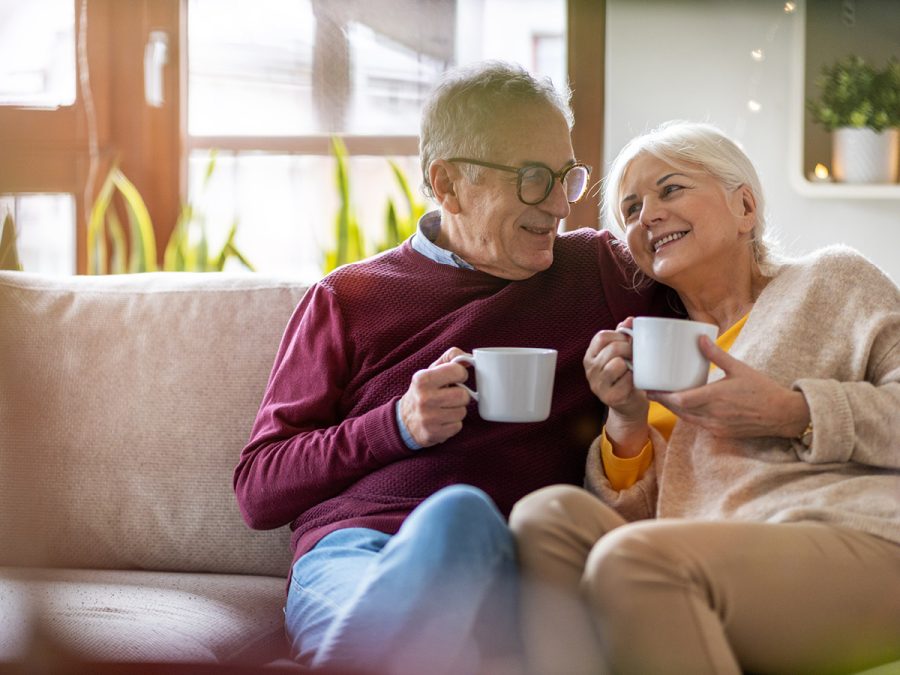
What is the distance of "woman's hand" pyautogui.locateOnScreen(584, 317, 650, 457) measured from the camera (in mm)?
1295

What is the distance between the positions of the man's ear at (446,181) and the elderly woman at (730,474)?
0.26 meters

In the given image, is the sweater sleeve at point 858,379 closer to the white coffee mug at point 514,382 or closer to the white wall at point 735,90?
the white coffee mug at point 514,382

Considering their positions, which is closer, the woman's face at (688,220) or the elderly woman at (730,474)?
the elderly woman at (730,474)

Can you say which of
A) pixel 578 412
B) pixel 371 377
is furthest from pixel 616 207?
pixel 371 377

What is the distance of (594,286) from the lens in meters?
1.58

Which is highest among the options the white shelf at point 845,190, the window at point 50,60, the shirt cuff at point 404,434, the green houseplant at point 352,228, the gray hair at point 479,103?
the window at point 50,60

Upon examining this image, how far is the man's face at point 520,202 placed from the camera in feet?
4.98

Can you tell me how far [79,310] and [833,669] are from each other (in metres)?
1.41

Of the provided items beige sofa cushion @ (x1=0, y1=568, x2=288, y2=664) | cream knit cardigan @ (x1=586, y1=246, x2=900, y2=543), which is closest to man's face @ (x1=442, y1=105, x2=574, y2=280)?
cream knit cardigan @ (x1=586, y1=246, x2=900, y2=543)

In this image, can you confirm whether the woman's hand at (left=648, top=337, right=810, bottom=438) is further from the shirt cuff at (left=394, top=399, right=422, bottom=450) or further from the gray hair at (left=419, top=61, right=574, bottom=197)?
the gray hair at (left=419, top=61, right=574, bottom=197)

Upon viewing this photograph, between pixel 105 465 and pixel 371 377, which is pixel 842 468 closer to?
pixel 371 377

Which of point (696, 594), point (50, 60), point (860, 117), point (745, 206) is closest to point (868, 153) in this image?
point (860, 117)

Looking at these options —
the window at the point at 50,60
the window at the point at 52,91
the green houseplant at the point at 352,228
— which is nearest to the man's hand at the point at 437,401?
the green houseplant at the point at 352,228

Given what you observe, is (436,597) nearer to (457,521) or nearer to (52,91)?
(457,521)
